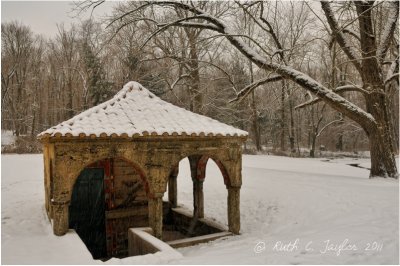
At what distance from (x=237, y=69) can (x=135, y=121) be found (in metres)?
22.7

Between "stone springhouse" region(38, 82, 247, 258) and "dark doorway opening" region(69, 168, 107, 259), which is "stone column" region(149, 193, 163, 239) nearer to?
"stone springhouse" region(38, 82, 247, 258)

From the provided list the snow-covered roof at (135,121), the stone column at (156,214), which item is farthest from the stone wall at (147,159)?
the snow-covered roof at (135,121)

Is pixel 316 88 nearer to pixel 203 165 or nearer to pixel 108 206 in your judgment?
pixel 203 165

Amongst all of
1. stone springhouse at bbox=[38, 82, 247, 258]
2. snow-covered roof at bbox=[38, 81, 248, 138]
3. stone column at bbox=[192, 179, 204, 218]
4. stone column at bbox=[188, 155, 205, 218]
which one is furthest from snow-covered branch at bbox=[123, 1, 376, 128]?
stone column at bbox=[192, 179, 204, 218]

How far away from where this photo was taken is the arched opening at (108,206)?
10.6m

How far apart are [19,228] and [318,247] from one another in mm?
6478

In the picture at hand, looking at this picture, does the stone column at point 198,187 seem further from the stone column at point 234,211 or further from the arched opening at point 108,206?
the stone column at point 234,211

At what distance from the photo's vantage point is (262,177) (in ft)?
49.1

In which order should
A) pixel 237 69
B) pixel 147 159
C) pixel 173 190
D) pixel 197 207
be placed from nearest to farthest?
1. pixel 147 159
2. pixel 197 207
3. pixel 173 190
4. pixel 237 69

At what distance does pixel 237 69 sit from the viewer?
29828 mm

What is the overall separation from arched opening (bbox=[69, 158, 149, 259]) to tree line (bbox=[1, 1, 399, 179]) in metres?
4.03

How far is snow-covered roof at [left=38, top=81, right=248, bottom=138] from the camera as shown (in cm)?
742

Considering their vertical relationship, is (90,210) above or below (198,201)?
below

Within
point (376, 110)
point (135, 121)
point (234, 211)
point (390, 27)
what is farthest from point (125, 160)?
point (390, 27)
